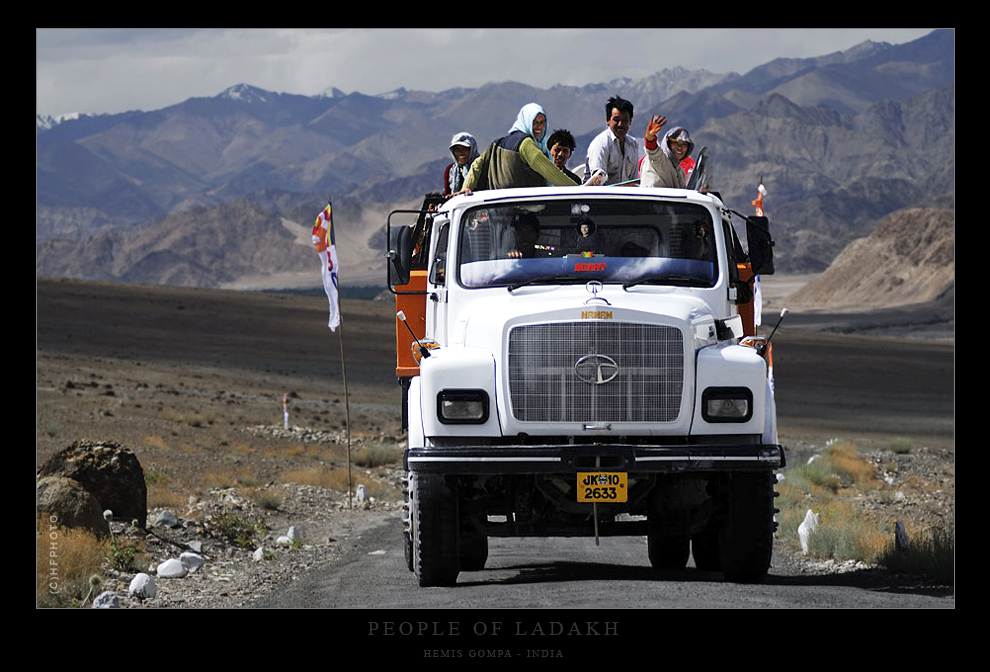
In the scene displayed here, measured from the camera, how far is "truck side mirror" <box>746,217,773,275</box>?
34.8ft

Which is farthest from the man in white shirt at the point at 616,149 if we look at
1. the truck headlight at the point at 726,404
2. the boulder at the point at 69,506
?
the boulder at the point at 69,506

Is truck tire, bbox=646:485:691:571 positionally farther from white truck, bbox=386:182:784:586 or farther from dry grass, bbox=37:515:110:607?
dry grass, bbox=37:515:110:607

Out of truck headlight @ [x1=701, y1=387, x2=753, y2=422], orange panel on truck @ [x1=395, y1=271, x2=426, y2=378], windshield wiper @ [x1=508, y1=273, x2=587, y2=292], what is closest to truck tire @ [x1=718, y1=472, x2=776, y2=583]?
truck headlight @ [x1=701, y1=387, x2=753, y2=422]

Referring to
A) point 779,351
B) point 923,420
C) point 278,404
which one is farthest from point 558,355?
point 779,351

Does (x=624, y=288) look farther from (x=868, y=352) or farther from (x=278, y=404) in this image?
(x=868, y=352)

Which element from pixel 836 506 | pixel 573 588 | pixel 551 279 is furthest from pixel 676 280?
pixel 836 506

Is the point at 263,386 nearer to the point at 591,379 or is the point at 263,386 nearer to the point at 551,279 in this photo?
the point at 551,279

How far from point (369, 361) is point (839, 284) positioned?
112 meters

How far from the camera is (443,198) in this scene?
1173 centimetres

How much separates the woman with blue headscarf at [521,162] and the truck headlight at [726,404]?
99.2 inches

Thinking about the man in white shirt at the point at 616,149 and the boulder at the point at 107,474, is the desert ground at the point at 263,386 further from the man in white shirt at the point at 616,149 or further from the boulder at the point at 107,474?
the man in white shirt at the point at 616,149

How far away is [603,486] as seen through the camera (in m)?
9.52

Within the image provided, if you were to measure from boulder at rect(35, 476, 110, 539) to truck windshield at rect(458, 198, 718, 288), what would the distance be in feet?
19.7

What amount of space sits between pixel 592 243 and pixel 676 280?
2.27ft
